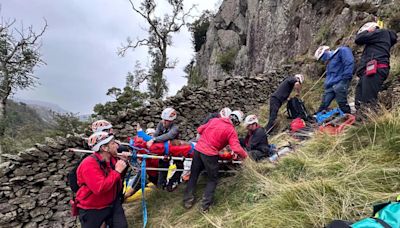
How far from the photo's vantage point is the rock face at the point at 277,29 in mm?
10359

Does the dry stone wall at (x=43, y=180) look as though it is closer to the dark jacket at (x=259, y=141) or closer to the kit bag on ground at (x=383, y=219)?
the dark jacket at (x=259, y=141)

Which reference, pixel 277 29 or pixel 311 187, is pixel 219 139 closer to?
pixel 311 187

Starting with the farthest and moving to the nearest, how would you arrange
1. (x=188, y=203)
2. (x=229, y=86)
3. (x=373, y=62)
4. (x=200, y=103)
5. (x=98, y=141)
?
(x=229, y=86) → (x=200, y=103) → (x=373, y=62) → (x=188, y=203) → (x=98, y=141)

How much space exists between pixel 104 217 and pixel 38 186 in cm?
372

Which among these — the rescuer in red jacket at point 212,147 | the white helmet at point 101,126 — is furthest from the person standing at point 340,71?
the white helmet at point 101,126

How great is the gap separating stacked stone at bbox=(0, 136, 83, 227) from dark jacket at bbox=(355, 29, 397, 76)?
6.28m

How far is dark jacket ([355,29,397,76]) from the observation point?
4.72 meters

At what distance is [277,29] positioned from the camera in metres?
14.4

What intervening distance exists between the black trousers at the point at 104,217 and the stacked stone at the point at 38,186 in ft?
11.3

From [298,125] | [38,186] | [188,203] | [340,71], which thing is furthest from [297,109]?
[38,186]

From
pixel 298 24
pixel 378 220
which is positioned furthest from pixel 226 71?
pixel 378 220

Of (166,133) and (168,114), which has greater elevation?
(168,114)

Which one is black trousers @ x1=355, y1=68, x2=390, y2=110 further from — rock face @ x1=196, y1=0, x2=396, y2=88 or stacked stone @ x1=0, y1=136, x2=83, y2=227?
stacked stone @ x1=0, y1=136, x2=83, y2=227

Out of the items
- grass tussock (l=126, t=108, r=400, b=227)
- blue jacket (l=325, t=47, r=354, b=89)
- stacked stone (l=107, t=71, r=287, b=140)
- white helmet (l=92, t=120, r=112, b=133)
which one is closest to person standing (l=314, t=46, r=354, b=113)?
blue jacket (l=325, t=47, r=354, b=89)
